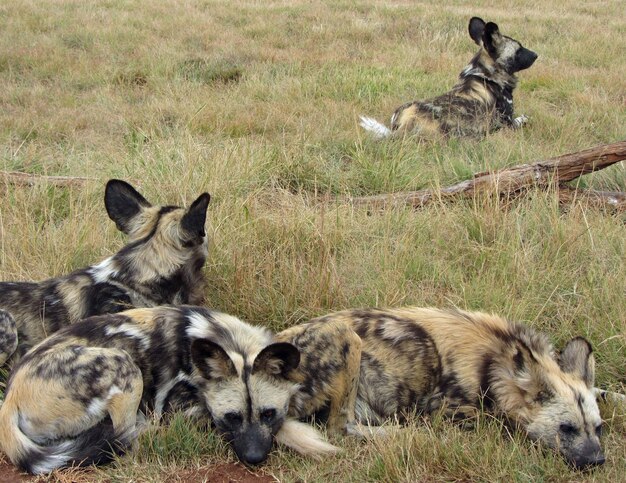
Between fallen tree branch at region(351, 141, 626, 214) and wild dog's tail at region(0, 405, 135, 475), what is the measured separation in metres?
2.25

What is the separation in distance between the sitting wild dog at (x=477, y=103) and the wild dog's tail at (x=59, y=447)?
151 inches

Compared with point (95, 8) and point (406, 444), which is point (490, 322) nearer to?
point (406, 444)

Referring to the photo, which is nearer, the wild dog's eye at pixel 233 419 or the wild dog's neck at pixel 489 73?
the wild dog's eye at pixel 233 419

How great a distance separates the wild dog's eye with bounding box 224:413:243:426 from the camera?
2.79m

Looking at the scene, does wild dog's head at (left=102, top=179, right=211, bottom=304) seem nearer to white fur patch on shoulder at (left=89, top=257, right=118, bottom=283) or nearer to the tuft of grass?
white fur patch on shoulder at (left=89, top=257, right=118, bottom=283)

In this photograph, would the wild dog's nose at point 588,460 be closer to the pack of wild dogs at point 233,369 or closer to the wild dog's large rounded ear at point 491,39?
the pack of wild dogs at point 233,369

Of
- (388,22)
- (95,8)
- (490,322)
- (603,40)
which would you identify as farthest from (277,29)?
(490,322)

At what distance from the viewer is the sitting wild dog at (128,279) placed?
3.32m

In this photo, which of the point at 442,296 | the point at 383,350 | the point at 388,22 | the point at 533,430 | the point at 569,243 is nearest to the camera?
the point at 533,430

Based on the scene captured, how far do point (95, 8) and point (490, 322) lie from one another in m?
9.49

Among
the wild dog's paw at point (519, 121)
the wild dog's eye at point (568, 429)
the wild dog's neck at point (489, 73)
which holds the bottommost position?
the wild dog's eye at point (568, 429)

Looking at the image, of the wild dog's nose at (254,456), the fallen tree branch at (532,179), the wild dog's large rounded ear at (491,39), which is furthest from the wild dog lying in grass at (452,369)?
the wild dog's large rounded ear at (491,39)

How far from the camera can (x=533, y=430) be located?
285 centimetres

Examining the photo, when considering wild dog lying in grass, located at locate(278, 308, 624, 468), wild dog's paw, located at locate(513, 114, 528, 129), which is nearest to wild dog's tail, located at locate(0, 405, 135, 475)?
wild dog lying in grass, located at locate(278, 308, 624, 468)
